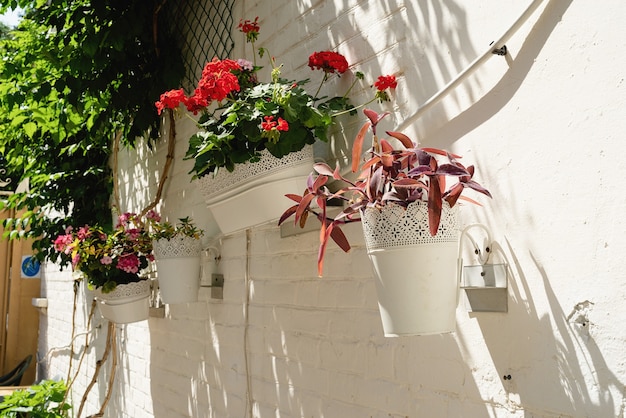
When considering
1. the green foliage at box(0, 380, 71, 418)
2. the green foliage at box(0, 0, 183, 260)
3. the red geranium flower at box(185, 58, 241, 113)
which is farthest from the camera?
the green foliage at box(0, 380, 71, 418)

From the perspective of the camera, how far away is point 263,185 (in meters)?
1.83

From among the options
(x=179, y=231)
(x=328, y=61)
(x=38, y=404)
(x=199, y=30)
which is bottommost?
(x=38, y=404)

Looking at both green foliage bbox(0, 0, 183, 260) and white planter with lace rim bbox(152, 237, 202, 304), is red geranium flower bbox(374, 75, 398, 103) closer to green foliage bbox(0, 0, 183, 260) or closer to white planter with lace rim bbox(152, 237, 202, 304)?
white planter with lace rim bbox(152, 237, 202, 304)

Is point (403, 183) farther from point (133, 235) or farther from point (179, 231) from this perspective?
point (133, 235)

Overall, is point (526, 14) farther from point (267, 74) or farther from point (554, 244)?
point (267, 74)

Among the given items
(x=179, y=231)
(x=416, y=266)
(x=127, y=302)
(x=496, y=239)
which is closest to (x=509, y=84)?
(x=496, y=239)

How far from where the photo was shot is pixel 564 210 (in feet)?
4.07

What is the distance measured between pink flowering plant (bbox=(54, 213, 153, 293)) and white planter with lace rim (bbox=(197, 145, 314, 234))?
1.19 meters

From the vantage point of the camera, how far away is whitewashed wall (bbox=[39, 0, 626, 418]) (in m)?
1.18

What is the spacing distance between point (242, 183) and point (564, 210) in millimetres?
882

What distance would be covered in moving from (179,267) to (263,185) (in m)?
0.94

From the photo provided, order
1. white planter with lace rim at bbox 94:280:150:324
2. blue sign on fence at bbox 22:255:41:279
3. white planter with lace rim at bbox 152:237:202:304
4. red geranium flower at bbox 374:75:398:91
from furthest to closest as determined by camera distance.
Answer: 1. blue sign on fence at bbox 22:255:41:279
2. white planter with lace rim at bbox 94:280:150:324
3. white planter with lace rim at bbox 152:237:202:304
4. red geranium flower at bbox 374:75:398:91

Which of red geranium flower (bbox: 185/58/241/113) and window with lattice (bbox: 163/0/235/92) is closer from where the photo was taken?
red geranium flower (bbox: 185/58/241/113)

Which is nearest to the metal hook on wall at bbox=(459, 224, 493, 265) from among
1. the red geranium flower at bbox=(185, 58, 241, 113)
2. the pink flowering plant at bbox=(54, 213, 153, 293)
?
the red geranium flower at bbox=(185, 58, 241, 113)
